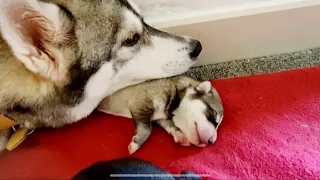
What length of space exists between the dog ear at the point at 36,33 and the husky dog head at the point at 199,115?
37 cm

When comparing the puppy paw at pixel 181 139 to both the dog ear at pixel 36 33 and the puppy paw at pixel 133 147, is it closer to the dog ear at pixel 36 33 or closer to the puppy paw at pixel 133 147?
the puppy paw at pixel 133 147

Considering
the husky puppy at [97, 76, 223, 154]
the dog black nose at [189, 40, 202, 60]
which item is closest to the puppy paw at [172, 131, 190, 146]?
the husky puppy at [97, 76, 223, 154]

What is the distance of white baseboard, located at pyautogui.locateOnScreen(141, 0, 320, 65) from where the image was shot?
1700 mm

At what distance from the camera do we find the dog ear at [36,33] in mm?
1231

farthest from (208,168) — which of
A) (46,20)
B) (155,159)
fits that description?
(46,20)

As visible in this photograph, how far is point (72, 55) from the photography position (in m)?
1.35

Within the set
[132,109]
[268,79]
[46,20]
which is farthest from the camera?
[268,79]

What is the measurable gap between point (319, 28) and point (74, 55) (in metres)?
0.85

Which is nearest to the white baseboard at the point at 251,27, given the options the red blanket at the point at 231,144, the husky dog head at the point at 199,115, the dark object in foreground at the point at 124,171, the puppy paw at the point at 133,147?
the red blanket at the point at 231,144

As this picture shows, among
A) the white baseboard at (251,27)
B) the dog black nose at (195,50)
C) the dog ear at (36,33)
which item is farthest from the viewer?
the white baseboard at (251,27)

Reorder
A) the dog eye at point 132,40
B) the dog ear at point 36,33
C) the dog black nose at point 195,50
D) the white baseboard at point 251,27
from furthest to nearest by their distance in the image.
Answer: the white baseboard at point 251,27 → the dog black nose at point 195,50 → the dog eye at point 132,40 → the dog ear at point 36,33

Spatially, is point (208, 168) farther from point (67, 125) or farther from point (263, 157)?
point (67, 125)

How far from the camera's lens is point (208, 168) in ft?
4.75

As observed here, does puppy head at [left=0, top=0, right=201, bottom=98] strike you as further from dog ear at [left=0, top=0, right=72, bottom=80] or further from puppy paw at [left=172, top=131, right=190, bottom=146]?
puppy paw at [left=172, top=131, right=190, bottom=146]
